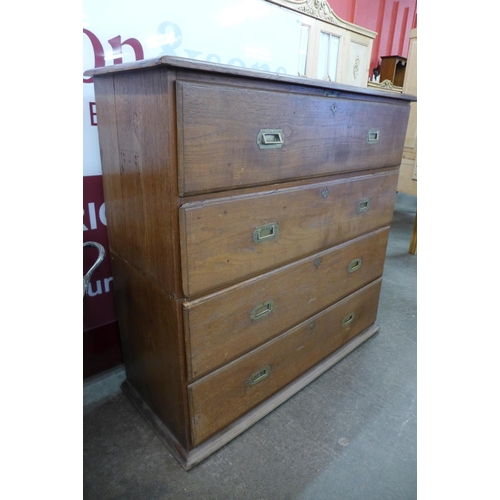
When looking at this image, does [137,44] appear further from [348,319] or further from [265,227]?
[348,319]

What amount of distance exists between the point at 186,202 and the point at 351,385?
113 centimetres

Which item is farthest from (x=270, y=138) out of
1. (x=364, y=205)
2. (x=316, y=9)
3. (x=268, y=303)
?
(x=316, y=9)

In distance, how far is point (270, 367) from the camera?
52.2 inches

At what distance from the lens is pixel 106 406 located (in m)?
1.38

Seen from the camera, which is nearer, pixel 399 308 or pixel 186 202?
pixel 186 202

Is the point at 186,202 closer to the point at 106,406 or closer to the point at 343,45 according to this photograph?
the point at 106,406

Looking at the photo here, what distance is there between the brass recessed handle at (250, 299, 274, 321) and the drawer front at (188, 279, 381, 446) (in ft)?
0.43

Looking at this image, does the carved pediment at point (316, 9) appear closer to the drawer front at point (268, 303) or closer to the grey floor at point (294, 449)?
the drawer front at point (268, 303)

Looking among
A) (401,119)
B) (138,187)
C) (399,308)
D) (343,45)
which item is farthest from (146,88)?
(343,45)

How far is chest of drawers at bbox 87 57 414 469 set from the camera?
0.86m

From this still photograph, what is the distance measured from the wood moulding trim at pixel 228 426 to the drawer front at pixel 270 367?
0.03 meters

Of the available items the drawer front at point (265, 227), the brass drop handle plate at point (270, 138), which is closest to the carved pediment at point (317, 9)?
the drawer front at point (265, 227)

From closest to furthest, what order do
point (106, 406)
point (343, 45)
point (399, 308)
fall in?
point (106, 406)
point (399, 308)
point (343, 45)

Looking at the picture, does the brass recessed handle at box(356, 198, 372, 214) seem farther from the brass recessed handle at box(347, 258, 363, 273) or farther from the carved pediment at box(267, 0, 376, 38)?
the carved pediment at box(267, 0, 376, 38)
